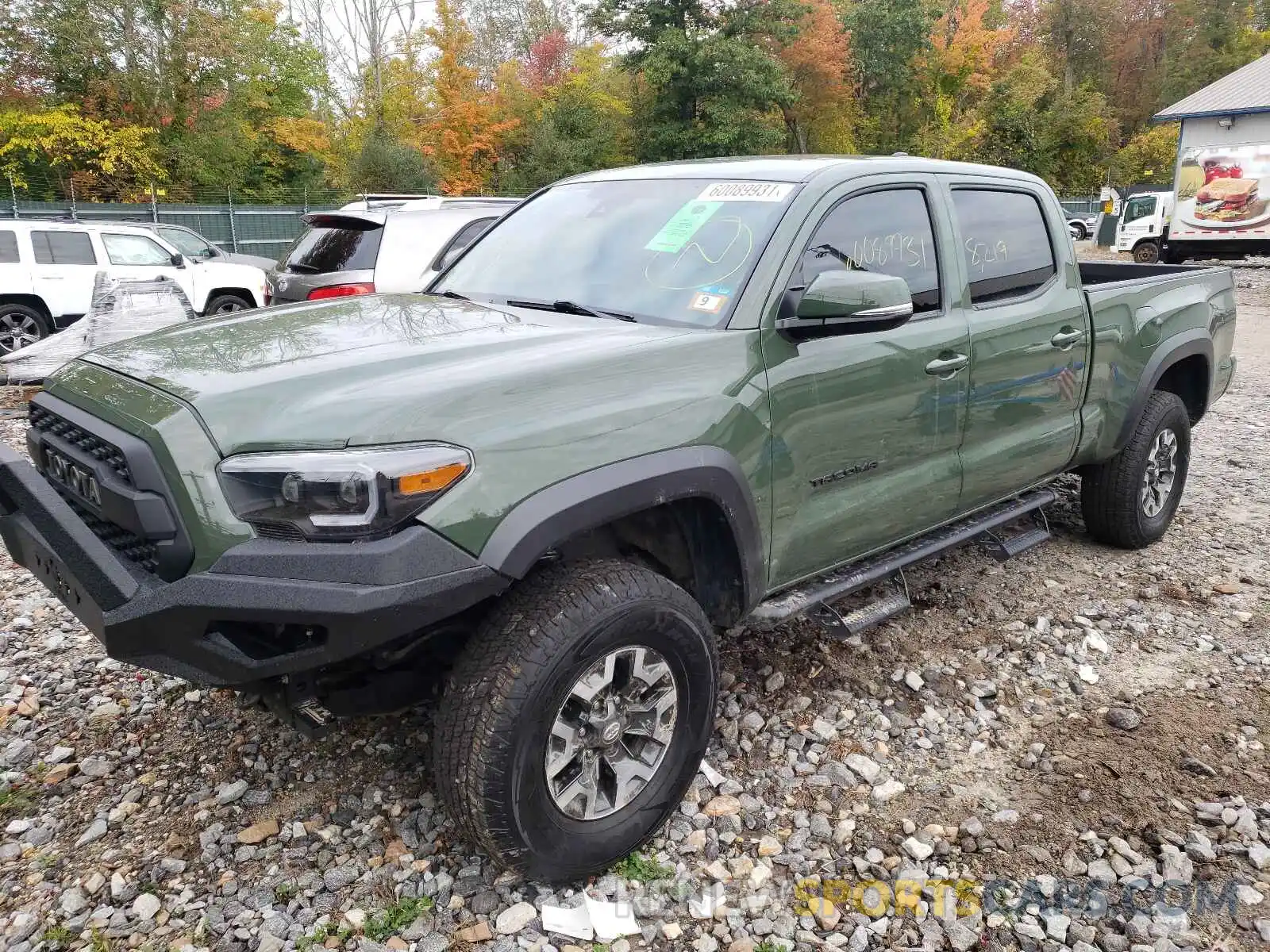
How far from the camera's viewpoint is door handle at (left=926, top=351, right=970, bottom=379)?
11.0 feet

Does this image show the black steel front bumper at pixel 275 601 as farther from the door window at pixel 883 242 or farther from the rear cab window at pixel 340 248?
the rear cab window at pixel 340 248

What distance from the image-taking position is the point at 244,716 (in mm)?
3443

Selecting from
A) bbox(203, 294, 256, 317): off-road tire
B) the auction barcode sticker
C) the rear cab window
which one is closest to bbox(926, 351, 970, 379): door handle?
the auction barcode sticker

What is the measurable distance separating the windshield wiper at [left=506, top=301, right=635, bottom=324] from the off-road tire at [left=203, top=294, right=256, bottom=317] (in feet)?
32.9

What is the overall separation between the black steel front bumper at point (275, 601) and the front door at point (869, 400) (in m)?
1.14

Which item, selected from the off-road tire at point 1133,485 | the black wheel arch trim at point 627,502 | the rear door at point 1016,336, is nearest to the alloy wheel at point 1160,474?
the off-road tire at point 1133,485

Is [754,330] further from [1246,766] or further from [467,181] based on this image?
[467,181]

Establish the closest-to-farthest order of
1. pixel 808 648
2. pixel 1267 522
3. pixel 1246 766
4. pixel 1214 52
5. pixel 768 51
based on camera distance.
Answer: pixel 1246 766
pixel 808 648
pixel 1267 522
pixel 768 51
pixel 1214 52

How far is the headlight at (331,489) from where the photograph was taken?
2.10 m

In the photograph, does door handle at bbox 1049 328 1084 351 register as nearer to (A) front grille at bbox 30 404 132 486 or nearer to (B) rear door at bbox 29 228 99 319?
(A) front grille at bbox 30 404 132 486

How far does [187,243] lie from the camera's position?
13273 mm

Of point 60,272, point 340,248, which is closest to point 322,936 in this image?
point 340,248

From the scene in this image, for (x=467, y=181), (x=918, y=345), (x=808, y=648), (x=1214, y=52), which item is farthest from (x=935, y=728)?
(x=1214, y=52)

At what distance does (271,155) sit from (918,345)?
33617 millimetres
